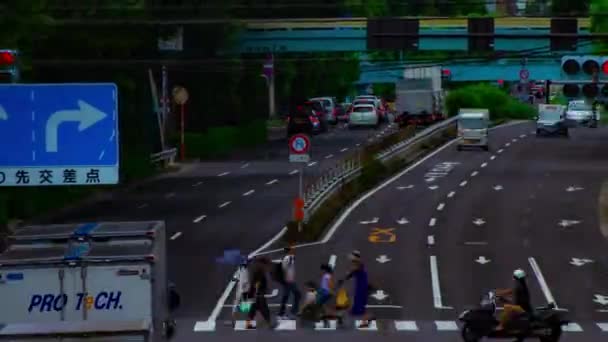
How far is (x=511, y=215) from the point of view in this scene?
155ft

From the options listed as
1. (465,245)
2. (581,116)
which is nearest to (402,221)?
(465,245)

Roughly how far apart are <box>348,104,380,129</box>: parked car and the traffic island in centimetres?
1129

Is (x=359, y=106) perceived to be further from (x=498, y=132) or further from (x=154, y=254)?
(x=154, y=254)

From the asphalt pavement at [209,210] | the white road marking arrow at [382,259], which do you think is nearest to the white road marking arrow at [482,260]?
the white road marking arrow at [382,259]

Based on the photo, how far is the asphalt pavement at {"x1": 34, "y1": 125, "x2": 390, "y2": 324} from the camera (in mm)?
35062

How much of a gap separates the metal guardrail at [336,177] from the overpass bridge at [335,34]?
341 inches

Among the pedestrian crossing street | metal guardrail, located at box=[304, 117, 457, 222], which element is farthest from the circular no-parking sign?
the pedestrian crossing street

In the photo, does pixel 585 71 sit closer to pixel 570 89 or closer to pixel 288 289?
pixel 570 89

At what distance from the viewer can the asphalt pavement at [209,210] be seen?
35062mm

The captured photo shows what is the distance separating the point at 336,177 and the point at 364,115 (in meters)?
41.1

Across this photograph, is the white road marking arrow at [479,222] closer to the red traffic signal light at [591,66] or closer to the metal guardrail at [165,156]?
the red traffic signal light at [591,66]

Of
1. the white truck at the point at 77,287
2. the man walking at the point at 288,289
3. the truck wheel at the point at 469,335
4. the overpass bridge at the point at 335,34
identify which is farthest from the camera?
the overpass bridge at the point at 335,34

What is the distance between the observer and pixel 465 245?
133ft

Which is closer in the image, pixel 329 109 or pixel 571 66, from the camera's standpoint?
pixel 571 66
